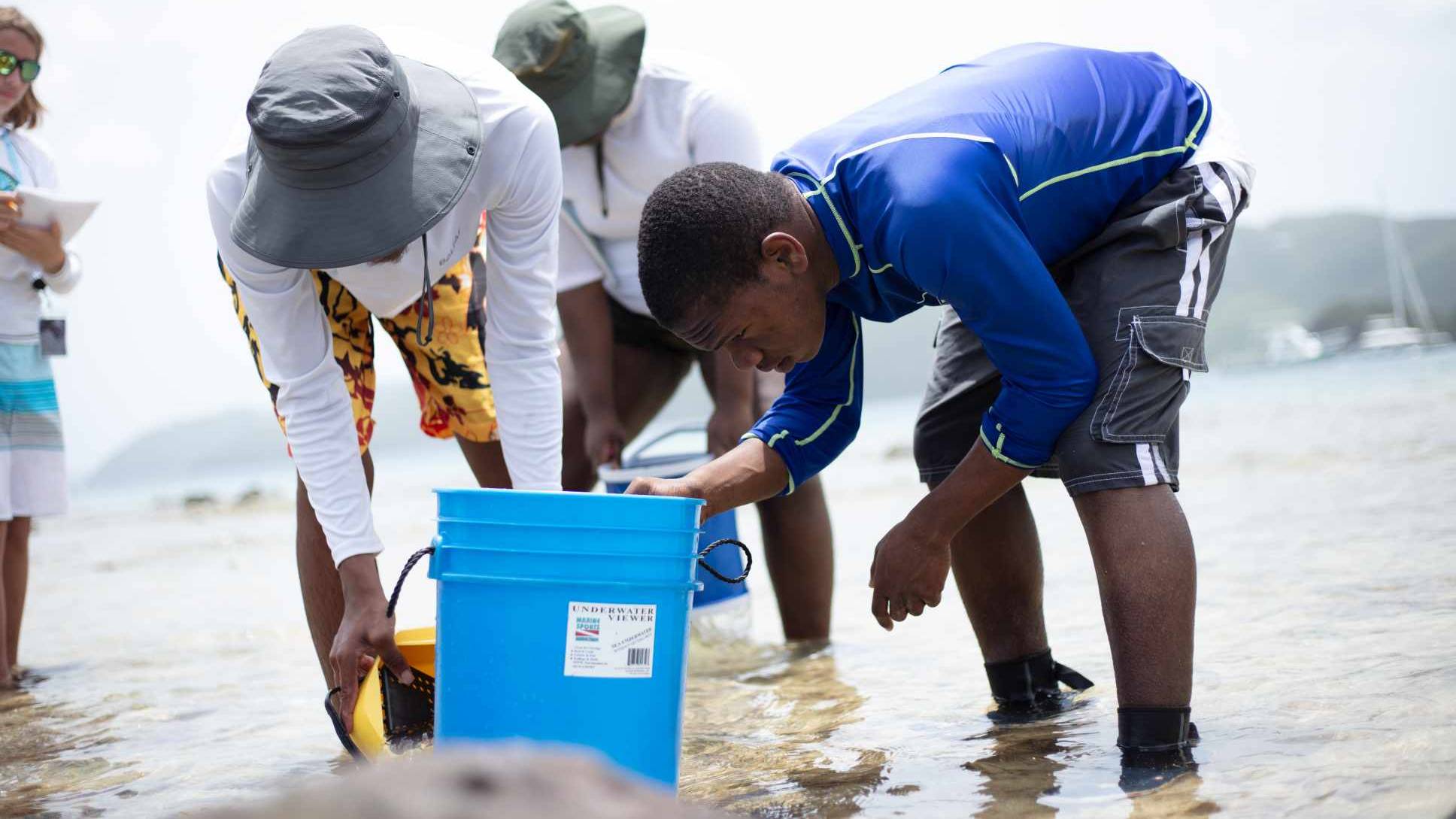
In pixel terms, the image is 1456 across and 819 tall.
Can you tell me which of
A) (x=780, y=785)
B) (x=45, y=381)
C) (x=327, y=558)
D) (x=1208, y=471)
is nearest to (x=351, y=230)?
(x=327, y=558)

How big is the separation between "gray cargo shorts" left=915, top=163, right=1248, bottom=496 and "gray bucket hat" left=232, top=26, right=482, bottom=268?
1176 mm

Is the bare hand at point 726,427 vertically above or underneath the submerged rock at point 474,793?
underneath

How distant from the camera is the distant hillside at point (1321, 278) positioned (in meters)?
33.5

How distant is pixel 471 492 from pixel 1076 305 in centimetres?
119

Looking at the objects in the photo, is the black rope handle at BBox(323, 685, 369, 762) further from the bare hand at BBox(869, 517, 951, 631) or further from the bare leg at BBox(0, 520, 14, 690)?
the bare leg at BBox(0, 520, 14, 690)

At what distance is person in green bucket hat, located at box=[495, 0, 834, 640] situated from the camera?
3662 mm

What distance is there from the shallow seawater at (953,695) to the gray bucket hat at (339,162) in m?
1.12

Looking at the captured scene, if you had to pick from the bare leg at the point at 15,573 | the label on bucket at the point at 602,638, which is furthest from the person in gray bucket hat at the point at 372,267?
the bare leg at the point at 15,573

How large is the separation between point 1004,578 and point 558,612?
119cm

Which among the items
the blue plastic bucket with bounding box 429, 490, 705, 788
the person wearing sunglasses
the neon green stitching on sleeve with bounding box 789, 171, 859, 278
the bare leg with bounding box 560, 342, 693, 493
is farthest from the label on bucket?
the person wearing sunglasses

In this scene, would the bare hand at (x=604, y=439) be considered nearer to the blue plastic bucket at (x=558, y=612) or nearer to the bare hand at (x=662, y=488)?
the bare hand at (x=662, y=488)

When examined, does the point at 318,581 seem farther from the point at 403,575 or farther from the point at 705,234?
the point at 705,234

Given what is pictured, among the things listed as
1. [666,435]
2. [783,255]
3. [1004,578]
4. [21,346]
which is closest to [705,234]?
[783,255]

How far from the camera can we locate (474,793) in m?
0.94
